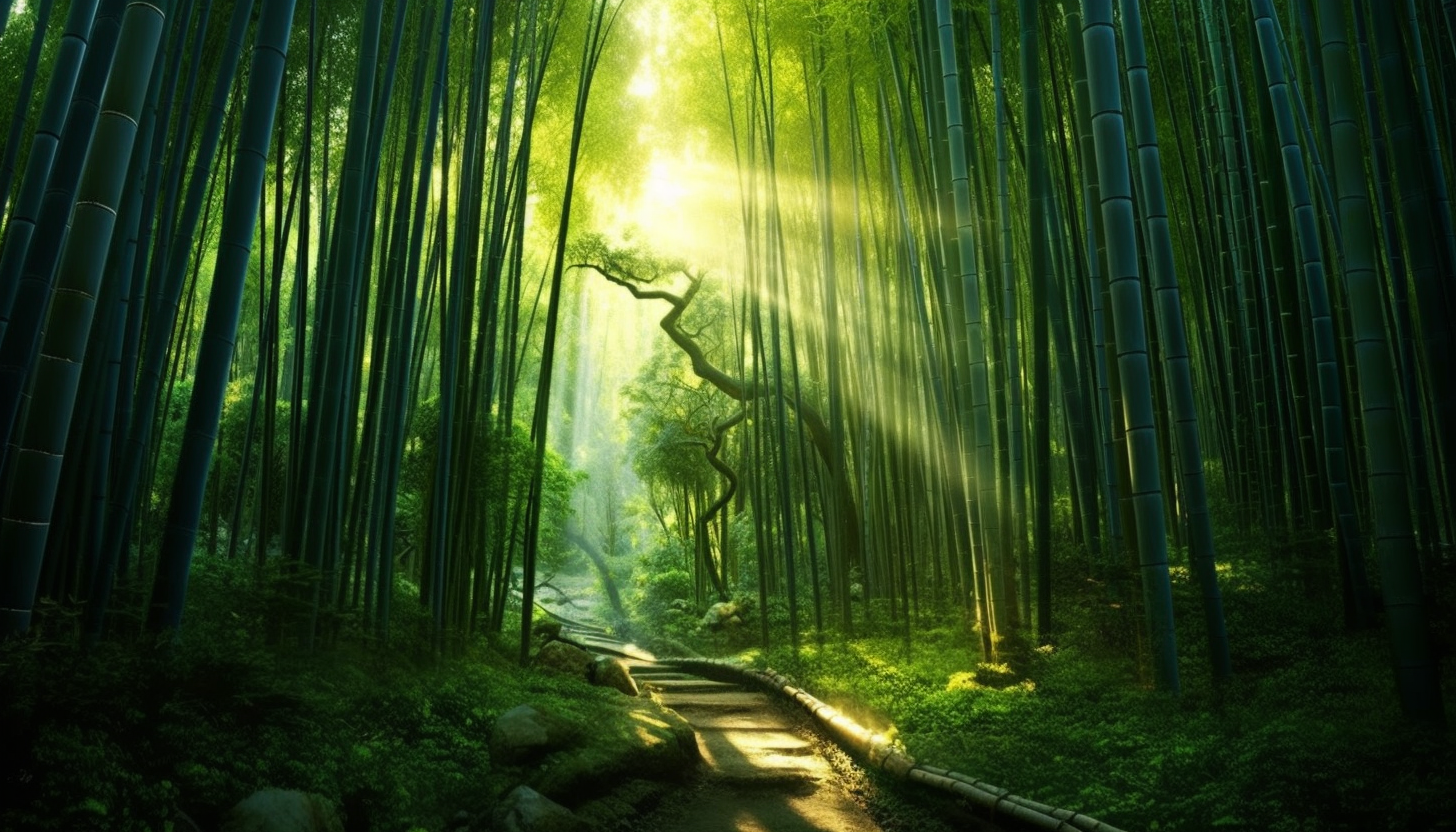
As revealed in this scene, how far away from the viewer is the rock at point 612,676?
5.07 metres

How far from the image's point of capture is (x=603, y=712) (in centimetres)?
369

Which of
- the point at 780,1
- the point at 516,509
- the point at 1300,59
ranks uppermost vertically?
the point at 780,1

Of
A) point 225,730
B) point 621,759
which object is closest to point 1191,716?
point 621,759

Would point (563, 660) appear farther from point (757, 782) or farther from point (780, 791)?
point (780, 791)

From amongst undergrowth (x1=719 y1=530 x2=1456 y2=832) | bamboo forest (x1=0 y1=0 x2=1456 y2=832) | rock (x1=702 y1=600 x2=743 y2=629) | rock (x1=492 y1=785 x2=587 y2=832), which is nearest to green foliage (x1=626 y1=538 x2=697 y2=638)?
rock (x1=702 y1=600 x2=743 y2=629)

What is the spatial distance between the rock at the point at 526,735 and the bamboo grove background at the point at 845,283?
29.9 inches

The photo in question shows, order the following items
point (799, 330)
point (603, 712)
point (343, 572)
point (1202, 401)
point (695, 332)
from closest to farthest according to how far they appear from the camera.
Answer: 1. point (343, 572)
2. point (603, 712)
3. point (1202, 401)
4. point (799, 330)
5. point (695, 332)

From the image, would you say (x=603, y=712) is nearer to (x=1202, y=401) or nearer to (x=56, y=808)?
(x=56, y=808)

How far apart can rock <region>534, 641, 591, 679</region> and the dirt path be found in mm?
652

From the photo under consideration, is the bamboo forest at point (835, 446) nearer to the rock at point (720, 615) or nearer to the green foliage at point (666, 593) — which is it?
the rock at point (720, 615)

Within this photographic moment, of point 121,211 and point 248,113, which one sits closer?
point 248,113

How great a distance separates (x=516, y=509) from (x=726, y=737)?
2.26 metres

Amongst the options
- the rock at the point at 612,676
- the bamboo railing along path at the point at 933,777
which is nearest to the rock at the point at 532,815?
the bamboo railing along path at the point at 933,777

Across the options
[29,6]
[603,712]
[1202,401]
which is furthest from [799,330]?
[29,6]
